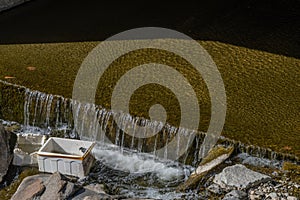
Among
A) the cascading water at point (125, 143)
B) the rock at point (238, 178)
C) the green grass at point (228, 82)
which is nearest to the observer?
the rock at point (238, 178)

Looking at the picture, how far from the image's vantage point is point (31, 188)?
5781mm

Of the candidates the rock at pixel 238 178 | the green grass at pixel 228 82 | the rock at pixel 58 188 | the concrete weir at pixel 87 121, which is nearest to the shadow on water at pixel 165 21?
the green grass at pixel 228 82

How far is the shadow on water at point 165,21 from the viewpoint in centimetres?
830

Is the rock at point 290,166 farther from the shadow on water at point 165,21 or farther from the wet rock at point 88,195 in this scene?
the shadow on water at point 165,21

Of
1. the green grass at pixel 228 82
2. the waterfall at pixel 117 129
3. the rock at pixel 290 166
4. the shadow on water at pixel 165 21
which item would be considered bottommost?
the rock at pixel 290 166

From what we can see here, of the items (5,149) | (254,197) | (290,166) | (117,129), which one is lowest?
(254,197)

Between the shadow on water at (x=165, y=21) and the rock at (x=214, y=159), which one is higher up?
the shadow on water at (x=165, y=21)

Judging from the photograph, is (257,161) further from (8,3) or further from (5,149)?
(8,3)

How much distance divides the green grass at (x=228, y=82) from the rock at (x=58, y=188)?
1205 millimetres

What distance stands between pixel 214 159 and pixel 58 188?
1.55 m

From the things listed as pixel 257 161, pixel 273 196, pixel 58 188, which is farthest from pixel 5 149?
pixel 273 196

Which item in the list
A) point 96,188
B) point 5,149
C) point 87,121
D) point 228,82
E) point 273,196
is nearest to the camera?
point 273,196

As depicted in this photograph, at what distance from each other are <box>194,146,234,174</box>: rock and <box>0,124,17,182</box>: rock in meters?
2.01

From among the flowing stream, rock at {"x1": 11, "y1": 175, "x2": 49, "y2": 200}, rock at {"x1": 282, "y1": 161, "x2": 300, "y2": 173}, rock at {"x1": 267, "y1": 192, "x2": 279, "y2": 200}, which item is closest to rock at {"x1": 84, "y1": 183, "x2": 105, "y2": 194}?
the flowing stream
